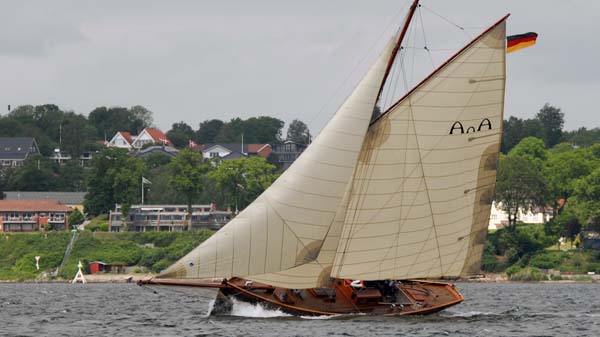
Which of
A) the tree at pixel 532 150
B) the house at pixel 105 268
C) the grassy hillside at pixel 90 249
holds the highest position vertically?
the tree at pixel 532 150

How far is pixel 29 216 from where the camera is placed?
614 ft

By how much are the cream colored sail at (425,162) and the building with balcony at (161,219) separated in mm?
114230

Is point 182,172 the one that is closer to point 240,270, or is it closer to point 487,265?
point 487,265

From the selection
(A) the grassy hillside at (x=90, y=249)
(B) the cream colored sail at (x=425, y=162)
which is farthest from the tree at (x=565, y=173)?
(B) the cream colored sail at (x=425, y=162)

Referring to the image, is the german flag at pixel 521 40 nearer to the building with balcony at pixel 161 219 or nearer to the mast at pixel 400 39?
the mast at pixel 400 39

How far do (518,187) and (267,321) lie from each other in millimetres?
102494

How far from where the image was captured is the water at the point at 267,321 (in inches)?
2254

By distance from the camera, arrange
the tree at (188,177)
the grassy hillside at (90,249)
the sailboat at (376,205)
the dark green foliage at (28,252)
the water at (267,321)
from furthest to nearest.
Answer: the tree at (188,177), the grassy hillside at (90,249), the dark green foliage at (28,252), the sailboat at (376,205), the water at (267,321)

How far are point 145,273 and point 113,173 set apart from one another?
3821 centimetres

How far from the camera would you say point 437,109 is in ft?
198

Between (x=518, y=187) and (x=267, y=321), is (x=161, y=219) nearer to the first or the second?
(x=518, y=187)

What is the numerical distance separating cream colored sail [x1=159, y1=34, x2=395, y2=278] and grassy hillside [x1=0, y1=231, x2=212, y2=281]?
297 feet

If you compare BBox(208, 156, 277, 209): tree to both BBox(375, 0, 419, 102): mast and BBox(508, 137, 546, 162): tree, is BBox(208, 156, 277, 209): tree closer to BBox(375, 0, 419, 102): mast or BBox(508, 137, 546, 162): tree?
BBox(508, 137, 546, 162): tree

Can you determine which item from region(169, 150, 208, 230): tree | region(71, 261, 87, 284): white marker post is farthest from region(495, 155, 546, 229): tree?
region(71, 261, 87, 284): white marker post
